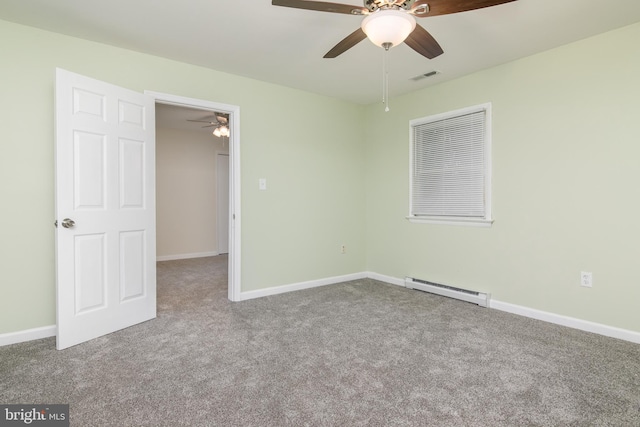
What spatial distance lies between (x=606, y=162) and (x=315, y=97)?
3019mm

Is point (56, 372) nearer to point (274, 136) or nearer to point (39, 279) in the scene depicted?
point (39, 279)

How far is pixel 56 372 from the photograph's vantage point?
2.03 m

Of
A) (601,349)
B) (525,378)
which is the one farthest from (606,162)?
(525,378)

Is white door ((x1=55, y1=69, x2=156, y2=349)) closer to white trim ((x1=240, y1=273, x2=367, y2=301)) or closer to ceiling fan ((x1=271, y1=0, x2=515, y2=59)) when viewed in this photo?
white trim ((x1=240, y1=273, x2=367, y2=301))

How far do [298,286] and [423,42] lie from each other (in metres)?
2.94

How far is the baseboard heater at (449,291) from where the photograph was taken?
3.36 metres

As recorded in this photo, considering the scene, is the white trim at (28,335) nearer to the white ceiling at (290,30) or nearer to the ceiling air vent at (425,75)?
the white ceiling at (290,30)

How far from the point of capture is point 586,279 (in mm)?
2748

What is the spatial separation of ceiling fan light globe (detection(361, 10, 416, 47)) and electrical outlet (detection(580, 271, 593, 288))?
246cm

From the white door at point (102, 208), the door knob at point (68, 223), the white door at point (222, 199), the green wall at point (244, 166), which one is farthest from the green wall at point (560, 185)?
the white door at point (222, 199)

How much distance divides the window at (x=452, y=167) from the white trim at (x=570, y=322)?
2.73 feet

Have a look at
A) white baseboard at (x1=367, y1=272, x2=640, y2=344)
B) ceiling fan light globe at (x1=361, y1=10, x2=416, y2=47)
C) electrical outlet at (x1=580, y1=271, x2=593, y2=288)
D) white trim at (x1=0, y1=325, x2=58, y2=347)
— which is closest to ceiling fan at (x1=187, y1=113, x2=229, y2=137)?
white trim at (x1=0, y1=325, x2=58, y2=347)

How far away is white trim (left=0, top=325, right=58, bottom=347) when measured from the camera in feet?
8.05

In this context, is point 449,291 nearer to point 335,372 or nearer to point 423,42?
point 335,372
